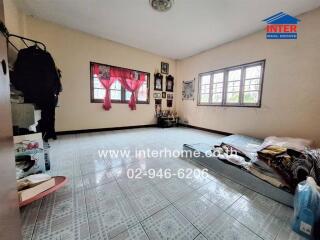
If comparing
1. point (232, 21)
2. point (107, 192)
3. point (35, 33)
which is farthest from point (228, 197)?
point (35, 33)

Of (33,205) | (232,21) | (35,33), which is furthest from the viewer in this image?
(35,33)

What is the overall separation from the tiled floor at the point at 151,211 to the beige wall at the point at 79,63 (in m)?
2.24

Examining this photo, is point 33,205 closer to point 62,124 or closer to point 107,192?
point 107,192

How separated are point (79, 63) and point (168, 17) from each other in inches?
96.2

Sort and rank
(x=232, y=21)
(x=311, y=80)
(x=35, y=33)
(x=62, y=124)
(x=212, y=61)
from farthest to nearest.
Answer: (x=212, y=61), (x=62, y=124), (x=35, y=33), (x=232, y=21), (x=311, y=80)

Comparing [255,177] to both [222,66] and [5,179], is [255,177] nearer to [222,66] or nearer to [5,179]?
[5,179]

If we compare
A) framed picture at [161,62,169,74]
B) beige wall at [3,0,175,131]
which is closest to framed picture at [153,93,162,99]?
framed picture at [161,62,169,74]

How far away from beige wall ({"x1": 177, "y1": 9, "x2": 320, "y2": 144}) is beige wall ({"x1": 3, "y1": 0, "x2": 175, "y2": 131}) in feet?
9.72

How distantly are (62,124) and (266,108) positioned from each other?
4865 millimetres

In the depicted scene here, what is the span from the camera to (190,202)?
3.96 ft

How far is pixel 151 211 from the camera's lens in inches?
43.1

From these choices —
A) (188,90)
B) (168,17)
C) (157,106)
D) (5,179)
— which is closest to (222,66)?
(188,90)

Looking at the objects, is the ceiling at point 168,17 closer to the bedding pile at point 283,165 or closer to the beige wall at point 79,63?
the beige wall at point 79,63

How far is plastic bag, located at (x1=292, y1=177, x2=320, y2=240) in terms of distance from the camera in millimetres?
854
